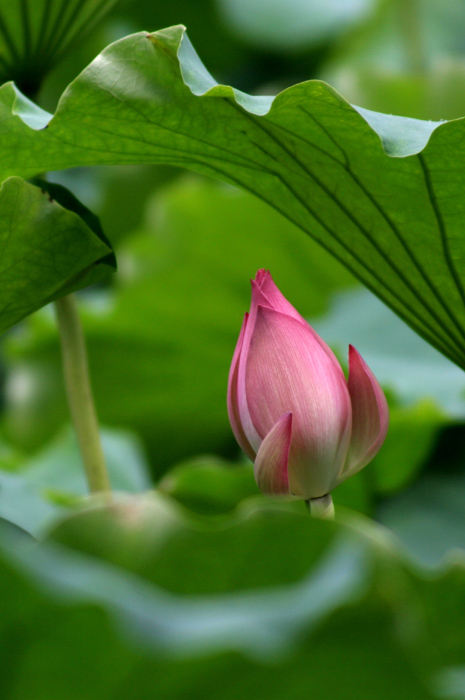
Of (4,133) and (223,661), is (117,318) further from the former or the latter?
(223,661)

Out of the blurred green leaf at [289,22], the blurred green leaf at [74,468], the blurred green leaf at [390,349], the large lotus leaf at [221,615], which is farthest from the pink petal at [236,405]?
the blurred green leaf at [289,22]

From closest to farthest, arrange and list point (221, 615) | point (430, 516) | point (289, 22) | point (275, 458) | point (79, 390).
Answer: point (221, 615) → point (275, 458) → point (79, 390) → point (430, 516) → point (289, 22)

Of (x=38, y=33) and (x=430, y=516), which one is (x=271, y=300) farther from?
(x=430, y=516)

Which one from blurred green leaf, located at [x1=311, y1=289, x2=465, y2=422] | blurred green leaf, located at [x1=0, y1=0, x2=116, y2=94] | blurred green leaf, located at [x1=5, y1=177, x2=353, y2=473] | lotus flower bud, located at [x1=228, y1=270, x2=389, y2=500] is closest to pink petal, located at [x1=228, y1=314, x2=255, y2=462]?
lotus flower bud, located at [x1=228, y1=270, x2=389, y2=500]

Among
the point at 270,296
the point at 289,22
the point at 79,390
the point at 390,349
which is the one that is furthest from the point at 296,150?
the point at 289,22

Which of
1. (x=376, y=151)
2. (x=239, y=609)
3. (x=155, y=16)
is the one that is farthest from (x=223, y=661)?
(x=155, y=16)

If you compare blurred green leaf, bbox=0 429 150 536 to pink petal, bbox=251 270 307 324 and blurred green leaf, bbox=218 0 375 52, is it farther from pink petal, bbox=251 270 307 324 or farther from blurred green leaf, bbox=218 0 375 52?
blurred green leaf, bbox=218 0 375 52
